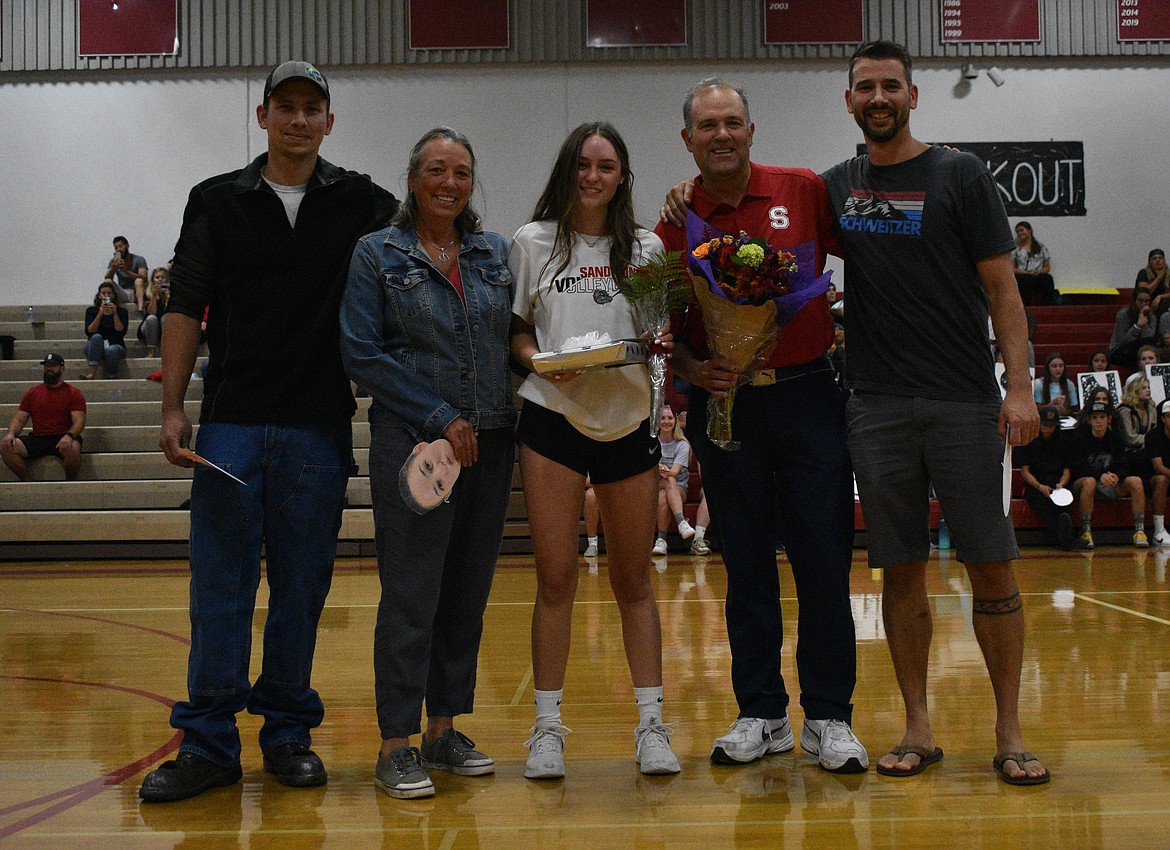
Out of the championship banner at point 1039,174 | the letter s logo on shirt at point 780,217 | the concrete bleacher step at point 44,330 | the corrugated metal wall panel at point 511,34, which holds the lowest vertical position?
the letter s logo on shirt at point 780,217

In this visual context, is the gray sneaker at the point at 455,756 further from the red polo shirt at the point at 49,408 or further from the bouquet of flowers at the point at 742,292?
the red polo shirt at the point at 49,408

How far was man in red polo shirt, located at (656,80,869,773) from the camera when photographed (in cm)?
293

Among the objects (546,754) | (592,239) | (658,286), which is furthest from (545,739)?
(592,239)

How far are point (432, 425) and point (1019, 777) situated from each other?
1.70 metres

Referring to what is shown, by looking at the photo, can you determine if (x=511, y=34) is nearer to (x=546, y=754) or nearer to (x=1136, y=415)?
(x=1136, y=415)

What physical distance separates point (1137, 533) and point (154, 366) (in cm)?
995

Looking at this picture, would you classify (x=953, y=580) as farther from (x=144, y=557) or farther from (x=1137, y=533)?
(x=144, y=557)

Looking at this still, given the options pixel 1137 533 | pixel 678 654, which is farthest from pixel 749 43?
pixel 678 654

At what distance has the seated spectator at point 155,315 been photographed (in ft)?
40.9

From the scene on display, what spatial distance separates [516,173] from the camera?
14.4 m

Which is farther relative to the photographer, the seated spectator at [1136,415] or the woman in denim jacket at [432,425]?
the seated spectator at [1136,415]

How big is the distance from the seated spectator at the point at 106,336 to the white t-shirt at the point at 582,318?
10.3m

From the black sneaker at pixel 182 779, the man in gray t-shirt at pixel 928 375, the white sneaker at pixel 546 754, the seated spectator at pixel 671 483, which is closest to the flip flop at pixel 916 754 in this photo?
the man in gray t-shirt at pixel 928 375

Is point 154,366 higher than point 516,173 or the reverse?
the reverse
